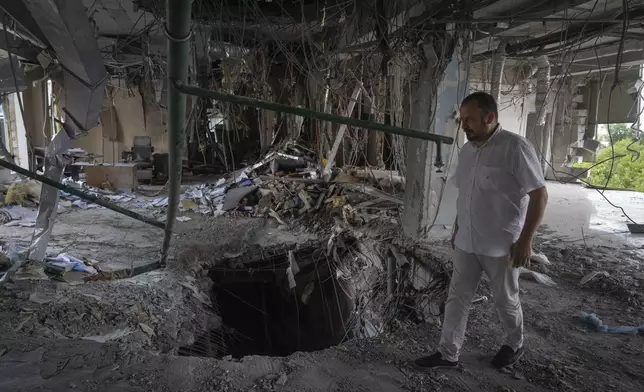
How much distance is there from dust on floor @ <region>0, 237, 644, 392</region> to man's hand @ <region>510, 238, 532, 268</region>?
78 cm

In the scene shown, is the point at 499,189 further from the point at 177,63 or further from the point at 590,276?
the point at 590,276

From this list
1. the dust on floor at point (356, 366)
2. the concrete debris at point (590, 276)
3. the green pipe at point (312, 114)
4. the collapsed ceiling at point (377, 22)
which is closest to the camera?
the green pipe at point (312, 114)

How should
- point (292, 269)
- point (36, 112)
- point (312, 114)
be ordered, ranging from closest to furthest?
point (312, 114)
point (292, 269)
point (36, 112)

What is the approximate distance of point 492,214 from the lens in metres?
2.39

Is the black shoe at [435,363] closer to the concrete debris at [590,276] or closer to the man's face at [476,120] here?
the man's face at [476,120]

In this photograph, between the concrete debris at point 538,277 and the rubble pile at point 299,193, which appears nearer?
the concrete debris at point 538,277

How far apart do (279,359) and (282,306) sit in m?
3.66

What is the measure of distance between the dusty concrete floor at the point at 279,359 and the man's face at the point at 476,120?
150 centimetres

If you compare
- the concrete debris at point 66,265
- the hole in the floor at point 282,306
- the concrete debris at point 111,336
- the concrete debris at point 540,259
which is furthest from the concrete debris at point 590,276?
the concrete debris at point 66,265

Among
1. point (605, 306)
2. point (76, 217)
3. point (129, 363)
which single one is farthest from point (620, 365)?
point (76, 217)

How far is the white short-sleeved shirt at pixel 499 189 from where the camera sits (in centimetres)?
228

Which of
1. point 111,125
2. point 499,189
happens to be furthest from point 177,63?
point 111,125

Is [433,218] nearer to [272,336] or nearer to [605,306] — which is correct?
[605,306]

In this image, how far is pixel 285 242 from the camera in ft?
19.1
